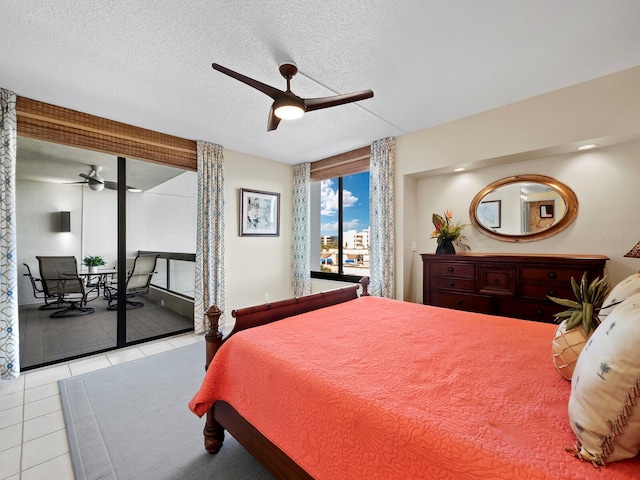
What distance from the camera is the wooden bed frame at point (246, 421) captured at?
1.28 m

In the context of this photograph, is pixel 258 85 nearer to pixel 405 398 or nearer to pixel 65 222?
pixel 405 398

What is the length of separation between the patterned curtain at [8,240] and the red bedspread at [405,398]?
237 cm

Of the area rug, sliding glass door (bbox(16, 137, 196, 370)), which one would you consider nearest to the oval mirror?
the area rug

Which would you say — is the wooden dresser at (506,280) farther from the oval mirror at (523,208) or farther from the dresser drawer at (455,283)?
the oval mirror at (523,208)

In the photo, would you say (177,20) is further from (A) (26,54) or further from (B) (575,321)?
(B) (575,321)

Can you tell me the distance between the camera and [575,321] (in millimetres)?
1210

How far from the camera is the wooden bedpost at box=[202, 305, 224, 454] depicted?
5.64 ft

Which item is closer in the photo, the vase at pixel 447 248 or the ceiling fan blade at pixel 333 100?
the ceiling fan blade at pixel 333 100

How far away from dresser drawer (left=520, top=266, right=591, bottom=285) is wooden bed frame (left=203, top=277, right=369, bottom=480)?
1.88 m

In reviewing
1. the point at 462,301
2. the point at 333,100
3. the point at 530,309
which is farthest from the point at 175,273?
the point at 530,309

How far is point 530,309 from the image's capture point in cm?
268

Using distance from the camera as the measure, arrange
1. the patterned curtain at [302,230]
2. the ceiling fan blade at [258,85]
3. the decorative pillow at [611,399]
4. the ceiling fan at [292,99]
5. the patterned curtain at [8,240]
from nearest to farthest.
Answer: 1. the decorative pillow at [611,399]
2. the ceiling fan blade at [258,85]
3. the ceiling fan at [292,99]
4. the patterned curtain at [8,240]
5. the patterned curtain at [302,230]

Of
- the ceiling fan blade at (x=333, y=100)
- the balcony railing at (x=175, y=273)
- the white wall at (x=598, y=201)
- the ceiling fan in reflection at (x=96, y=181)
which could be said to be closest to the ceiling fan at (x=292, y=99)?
the ceiling fan blade at (x=333, y=100)

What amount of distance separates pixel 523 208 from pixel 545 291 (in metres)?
0.93
